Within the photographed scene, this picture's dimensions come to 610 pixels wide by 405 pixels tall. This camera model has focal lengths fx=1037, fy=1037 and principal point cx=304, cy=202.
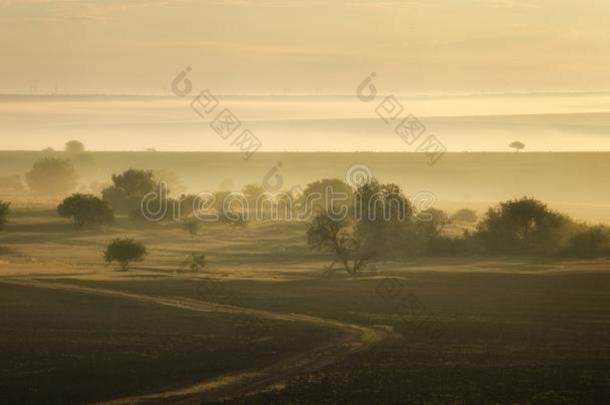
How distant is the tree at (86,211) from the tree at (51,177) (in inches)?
2506

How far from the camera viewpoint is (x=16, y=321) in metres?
42.4

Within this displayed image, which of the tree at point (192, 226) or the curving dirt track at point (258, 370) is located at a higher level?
the tree at point (192, 226)

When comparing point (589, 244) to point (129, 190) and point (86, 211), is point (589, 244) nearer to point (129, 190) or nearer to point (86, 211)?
point (86, 211)

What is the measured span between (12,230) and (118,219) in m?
14.8

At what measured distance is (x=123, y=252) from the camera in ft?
236

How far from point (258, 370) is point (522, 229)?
55.9 meters

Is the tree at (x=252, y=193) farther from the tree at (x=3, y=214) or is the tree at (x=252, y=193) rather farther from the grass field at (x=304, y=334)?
the grass field at (x=304, y=334)

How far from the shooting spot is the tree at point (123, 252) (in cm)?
7175

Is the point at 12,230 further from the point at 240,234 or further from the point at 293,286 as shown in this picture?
the point at 293,286

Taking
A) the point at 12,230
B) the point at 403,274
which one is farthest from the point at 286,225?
the point at 403,274

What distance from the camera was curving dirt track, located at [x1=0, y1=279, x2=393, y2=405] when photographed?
31938 mm

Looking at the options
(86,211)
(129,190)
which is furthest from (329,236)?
(129,190)

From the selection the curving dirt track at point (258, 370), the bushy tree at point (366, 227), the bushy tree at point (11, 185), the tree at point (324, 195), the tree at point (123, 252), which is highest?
the bushy tree at point (11, 185)

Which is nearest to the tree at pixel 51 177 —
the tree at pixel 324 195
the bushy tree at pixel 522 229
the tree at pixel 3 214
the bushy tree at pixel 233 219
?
the tree at pixel 324 195
